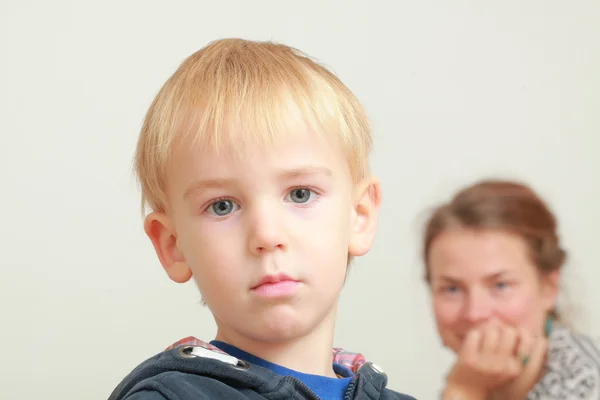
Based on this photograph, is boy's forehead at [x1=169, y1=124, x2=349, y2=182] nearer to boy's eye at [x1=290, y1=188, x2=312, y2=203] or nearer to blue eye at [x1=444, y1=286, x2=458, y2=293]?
boy's eye at [x1=290, y1=188, x2=312, y2=203]

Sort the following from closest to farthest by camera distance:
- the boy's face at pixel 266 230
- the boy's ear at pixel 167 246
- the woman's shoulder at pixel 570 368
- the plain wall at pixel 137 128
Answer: the woman's shoulder at pixel 570 368
the boy's face at pixel 266 230
the boy's ear at pixel 167 246
the plain wall at pixel 137 128

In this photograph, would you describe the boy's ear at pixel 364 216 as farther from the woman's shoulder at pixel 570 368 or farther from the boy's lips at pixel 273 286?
the woman's shoulder at pixel 570 368

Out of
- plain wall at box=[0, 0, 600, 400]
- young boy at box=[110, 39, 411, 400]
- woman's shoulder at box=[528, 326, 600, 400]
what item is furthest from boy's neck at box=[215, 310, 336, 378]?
plain wall at box=[0, 0, 600, 400]

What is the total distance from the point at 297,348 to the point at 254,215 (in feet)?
0.58

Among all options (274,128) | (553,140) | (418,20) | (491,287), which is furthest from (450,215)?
(418,20)

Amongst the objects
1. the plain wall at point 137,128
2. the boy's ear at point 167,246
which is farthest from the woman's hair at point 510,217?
the plain wall at point 137,128

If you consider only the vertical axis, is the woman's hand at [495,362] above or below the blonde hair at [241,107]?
below

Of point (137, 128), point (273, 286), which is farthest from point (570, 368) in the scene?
point (137, 128)

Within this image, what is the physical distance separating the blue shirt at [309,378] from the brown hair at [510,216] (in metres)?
0.19

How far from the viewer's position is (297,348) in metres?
1.16

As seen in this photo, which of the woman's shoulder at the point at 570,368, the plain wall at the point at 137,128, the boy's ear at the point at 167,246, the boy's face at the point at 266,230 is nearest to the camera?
the woman's shoulder at the point at 570,368

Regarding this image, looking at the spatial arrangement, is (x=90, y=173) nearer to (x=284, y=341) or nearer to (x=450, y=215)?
(x=284, y=341)

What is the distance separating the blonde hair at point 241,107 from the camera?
110 centimetres

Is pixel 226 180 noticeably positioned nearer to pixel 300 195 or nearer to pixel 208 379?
pixel 300 195
